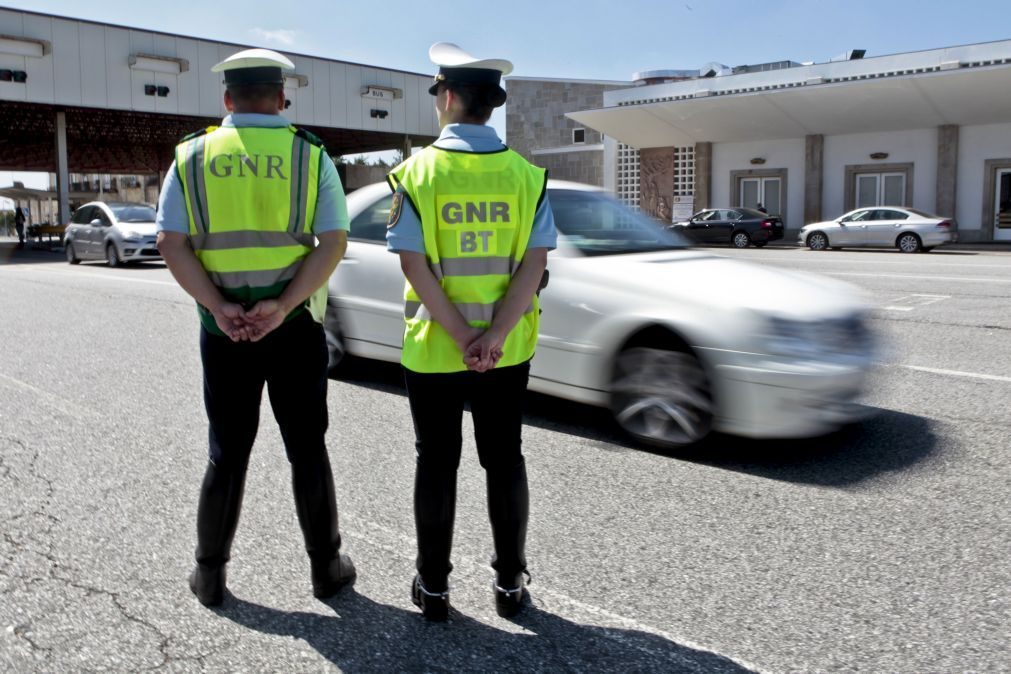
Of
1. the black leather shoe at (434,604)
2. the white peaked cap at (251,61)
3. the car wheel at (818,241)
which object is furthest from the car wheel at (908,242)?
the white peaked cap at (251,61)

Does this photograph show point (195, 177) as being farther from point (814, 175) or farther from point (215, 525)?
point (814, 175)

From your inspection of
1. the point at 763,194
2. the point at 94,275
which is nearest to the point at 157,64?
the point at 94,275

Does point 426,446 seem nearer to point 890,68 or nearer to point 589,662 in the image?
point 589,662

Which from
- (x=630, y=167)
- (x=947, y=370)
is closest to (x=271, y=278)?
(x=947, y=370)

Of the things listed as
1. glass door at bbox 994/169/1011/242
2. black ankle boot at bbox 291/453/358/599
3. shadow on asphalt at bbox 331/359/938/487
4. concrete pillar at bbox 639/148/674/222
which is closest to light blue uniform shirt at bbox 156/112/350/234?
black ankle boot at bbox 291/453/358/599

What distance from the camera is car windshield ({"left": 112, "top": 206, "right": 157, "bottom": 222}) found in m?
20.6

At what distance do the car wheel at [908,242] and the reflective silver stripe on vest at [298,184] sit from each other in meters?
24.7

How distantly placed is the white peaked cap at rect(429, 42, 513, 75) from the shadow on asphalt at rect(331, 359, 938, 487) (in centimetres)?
269

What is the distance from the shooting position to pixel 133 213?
21.0 metres

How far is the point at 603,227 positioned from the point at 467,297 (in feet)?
10.4

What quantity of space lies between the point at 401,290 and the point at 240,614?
3.56 meters

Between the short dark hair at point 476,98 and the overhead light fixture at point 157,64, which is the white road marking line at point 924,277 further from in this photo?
the overhead light fixture at point 157,64

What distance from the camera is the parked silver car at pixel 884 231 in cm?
2456

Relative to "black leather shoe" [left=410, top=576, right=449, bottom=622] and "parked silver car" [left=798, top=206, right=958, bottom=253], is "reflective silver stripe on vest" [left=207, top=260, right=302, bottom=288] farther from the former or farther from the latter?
"parked silver car" [left=798, top=206, right=958, bottom=253]
